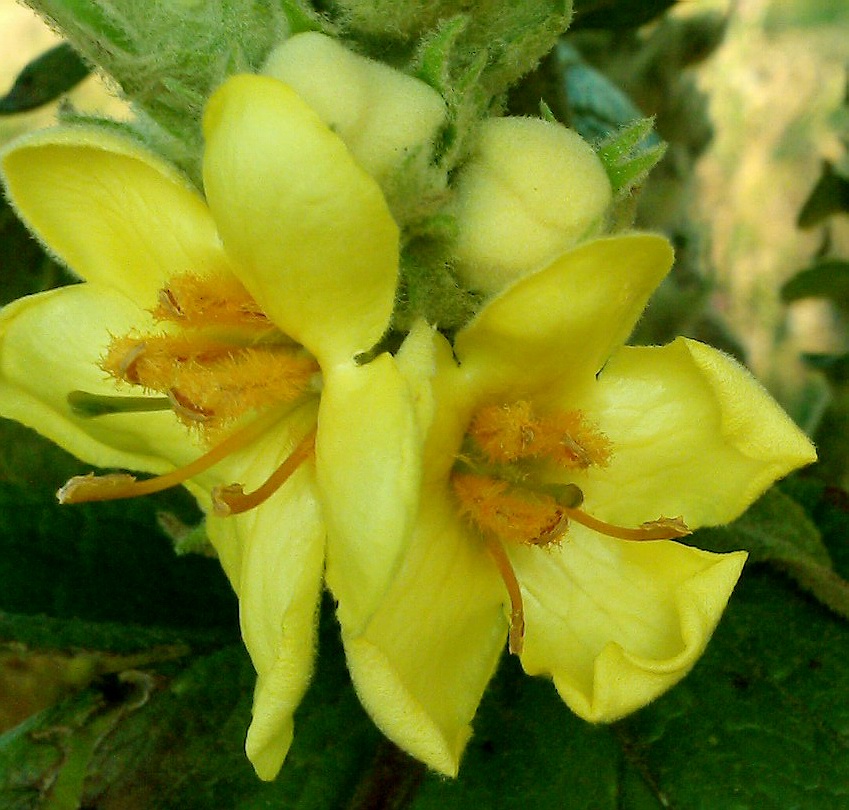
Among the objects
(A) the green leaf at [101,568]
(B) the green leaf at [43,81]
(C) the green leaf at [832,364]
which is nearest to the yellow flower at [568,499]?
(A) the green leaf at [101,568]

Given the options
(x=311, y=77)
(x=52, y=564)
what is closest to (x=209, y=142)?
(x=311, y=77)

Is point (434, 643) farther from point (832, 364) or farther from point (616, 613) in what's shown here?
point (832, 364)

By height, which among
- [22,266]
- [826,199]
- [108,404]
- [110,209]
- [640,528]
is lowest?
[826,199]

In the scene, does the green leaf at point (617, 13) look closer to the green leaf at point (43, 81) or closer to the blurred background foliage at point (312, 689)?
the blurred background foliage at point (312, 689)

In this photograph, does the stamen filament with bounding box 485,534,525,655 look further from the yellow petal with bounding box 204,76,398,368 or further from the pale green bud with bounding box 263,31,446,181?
the pale green bud with bounding box 263,31,446,181

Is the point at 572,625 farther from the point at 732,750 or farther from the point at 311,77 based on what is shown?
the point at 311,77

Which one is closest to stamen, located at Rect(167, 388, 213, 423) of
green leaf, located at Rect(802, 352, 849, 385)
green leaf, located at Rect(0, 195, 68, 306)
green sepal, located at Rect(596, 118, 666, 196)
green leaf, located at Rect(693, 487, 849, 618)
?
green sepal, located at Rect(596, 118, 666, 196)

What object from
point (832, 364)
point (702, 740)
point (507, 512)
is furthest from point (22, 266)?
point (832, 364)
